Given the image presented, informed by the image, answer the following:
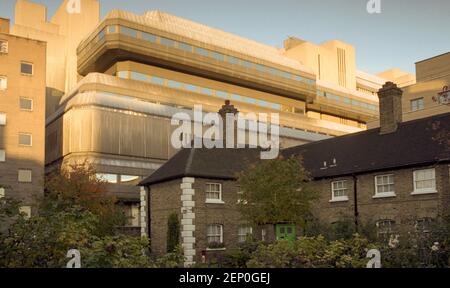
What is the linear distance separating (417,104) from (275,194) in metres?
46.0

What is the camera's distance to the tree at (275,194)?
29328 millimetres

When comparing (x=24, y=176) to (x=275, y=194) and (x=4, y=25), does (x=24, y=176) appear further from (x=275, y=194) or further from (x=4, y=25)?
(x=275, y=194)

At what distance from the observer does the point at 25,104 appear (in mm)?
56156

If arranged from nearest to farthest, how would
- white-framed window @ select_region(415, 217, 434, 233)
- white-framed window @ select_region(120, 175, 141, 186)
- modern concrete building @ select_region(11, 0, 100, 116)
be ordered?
white-framed window @ select_region(415, 217, 434, 233)
white-framed window @ select_region(120, 175, 141, 186)
modern concrete building @ select_region(11, 0, 100, 116)

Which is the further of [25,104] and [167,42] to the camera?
[167,42]

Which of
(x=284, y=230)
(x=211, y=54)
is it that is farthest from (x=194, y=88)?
(x=284, y=230)

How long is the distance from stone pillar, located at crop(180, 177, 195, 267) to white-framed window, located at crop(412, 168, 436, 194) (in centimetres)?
1320

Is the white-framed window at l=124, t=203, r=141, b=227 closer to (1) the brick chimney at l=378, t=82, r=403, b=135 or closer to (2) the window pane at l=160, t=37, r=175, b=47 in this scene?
(2) the window pane at l=160, t=37, r=175, b=47

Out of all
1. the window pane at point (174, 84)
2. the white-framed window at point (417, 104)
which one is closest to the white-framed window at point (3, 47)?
the window pane at point (174, 84)

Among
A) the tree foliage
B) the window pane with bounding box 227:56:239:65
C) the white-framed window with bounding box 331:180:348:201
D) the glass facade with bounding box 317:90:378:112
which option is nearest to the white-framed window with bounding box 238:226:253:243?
the white-framed window with bounding box 331:180:348:201

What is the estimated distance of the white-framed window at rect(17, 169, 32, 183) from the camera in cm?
5438

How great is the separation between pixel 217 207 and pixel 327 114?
7016 cm

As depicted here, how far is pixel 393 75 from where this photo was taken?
124375 mm
